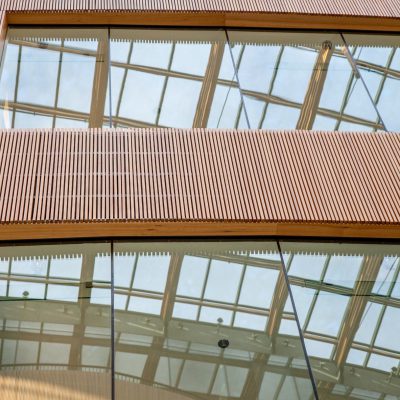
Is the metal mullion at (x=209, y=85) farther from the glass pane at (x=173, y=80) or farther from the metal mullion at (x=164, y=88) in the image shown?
the metal mullion at (x=164, y=88)

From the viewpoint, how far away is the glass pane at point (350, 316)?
294 inches

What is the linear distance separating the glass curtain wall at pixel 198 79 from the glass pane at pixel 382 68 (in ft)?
0.05

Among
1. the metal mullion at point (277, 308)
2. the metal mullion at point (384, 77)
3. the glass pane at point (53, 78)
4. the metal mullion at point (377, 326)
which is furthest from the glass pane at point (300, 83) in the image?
the metal mullion at point (377, 326)

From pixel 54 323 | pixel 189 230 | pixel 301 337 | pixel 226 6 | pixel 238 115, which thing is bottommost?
pixel 54 323

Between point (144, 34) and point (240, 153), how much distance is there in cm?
330

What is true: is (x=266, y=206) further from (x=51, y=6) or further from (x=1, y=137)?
(x=51, y=6)

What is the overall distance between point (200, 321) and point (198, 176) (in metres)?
1.96

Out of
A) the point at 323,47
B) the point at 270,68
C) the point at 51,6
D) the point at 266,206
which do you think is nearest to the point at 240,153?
the point at 266,206

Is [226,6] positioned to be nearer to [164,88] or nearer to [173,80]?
[173,80]

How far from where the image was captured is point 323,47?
39.1ft

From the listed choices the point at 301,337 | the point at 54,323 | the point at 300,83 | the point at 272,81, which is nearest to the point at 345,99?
the point at 300,83

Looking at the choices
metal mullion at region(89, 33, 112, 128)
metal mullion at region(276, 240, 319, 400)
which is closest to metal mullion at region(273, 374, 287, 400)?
metal mullion at region(276, 240, 319, 400)

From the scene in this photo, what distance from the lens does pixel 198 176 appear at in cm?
924

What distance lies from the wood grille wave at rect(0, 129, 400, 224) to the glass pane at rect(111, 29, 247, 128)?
51cm
